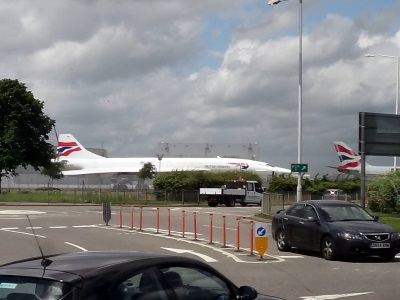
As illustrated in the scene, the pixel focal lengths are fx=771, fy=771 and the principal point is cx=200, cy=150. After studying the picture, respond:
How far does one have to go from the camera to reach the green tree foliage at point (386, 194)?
123 feet

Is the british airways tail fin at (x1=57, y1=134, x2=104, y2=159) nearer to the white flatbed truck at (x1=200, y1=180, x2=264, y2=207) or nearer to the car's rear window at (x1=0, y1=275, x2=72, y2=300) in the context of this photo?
the white flatbed truck at (x1=200, y1=180, x2=264, y2=207)

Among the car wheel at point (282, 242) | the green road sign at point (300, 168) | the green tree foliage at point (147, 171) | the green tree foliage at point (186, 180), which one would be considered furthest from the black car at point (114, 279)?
the green tree foliage at point (147, 171)

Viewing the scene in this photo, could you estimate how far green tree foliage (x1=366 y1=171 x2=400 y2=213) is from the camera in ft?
123

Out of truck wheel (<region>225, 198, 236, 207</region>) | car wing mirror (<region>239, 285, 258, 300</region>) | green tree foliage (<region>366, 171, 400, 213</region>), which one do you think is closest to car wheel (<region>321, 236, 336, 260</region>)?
car wing mirror (<region>239, 285, 258, 300</region>)

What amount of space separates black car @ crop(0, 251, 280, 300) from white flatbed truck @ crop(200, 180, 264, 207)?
2062 inches

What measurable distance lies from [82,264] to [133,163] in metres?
96.9

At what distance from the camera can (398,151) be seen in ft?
87.2

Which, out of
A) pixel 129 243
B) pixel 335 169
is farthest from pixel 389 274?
pixel 335 169

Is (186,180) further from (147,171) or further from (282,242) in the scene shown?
(282,242)

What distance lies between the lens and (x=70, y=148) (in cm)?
11288

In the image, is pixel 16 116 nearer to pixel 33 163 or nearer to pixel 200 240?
pixel 33 163

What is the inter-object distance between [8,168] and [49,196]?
4.02 m

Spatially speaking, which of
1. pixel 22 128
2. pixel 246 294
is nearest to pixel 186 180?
pixel 22 128

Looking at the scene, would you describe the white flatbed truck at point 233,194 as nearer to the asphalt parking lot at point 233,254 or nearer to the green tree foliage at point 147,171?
the asphalt parking lot at point 233,254
